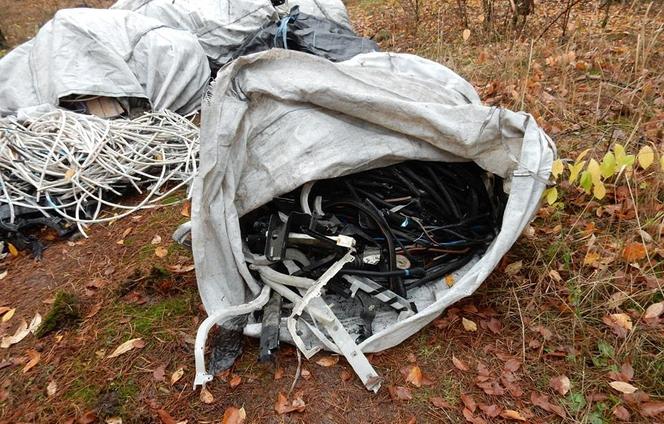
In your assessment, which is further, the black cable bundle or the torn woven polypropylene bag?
the black cable bundle

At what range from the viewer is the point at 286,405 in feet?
5.17

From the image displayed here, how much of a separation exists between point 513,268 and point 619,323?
A: 1.53 ft

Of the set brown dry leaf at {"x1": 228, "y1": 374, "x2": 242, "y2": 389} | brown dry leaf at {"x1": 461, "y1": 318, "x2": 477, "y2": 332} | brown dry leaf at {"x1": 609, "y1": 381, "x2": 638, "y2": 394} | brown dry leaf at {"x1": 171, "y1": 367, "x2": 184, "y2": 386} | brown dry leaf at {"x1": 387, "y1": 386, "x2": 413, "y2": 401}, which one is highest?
brown dry leaf at {"x1": 609, "y1": 381, "x2": 638, "y2": 394}

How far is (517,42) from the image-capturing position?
3955mm

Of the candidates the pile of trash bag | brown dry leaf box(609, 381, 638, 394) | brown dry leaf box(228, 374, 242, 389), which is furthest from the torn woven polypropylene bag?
brown dry leaf box(609, 381, 638, 394)

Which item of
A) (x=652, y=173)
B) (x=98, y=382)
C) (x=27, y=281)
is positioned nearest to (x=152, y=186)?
(x=27, y=281)

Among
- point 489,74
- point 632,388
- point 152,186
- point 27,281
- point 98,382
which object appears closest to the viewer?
point 632,388

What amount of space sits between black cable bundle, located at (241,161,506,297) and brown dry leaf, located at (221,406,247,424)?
1.96 ft

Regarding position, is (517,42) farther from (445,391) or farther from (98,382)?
(98,382)

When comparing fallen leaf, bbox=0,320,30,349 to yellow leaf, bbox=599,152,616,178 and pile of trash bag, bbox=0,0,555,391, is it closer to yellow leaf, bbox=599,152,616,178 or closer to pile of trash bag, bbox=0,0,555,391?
pile of trash bag, bbox=0,0,555,391

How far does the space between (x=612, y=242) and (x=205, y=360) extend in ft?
6.49

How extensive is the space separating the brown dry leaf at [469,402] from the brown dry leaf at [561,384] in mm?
315

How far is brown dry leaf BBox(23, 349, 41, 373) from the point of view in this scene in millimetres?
1838

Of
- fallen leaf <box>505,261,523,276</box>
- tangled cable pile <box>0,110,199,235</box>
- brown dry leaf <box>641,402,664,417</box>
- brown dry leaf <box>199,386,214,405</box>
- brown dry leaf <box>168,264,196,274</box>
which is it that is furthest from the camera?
tangled cable pile <box>0,110,199,235</box>
